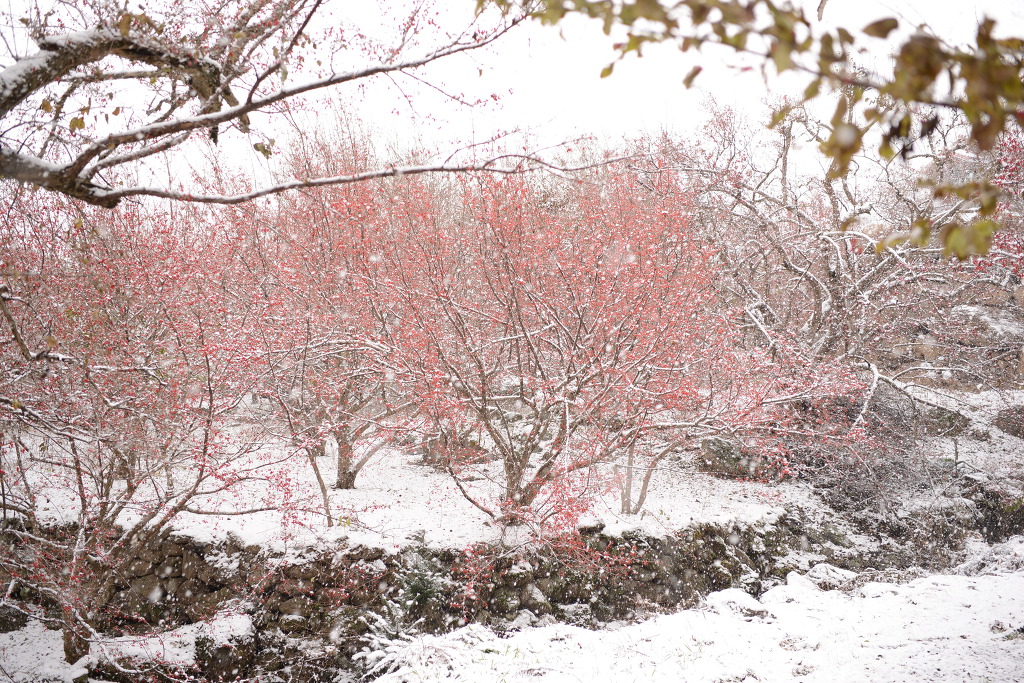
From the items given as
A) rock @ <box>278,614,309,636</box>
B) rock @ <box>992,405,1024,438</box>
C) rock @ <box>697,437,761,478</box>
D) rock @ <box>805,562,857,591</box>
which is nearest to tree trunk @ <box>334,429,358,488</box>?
rock @ <box>278,614,309,636</box>

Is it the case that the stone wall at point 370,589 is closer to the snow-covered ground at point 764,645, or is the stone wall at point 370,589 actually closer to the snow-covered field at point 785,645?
the snow-covered ground at point 764,645

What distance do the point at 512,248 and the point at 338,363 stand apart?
196 inches

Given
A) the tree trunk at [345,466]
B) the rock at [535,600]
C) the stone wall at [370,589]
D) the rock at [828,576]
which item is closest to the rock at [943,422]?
the rock at [828,576]

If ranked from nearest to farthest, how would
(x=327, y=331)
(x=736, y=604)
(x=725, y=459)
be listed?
1. (x=736, y=604)
2. (x=327, y=331)
3. (x=725, y=459)

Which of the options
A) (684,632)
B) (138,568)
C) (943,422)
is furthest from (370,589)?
(943,422)

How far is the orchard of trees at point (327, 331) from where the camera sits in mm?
4027

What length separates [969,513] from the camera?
33.2ft

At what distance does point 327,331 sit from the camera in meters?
Result: 9.09

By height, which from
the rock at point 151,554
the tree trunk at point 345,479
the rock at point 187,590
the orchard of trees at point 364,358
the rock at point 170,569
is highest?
the orchard of trees at point 364,358

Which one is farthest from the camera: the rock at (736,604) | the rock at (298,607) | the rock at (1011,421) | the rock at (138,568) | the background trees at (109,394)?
the rock at (1011,421)

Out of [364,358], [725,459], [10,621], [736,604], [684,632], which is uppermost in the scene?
[364,358]

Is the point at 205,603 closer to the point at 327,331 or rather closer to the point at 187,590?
the point at 187,590

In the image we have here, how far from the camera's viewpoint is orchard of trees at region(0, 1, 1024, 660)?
4.03 m

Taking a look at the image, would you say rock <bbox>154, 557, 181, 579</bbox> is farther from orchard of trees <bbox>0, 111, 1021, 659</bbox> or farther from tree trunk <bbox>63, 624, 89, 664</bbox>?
tree trunk <bbox>63, 624, 89, 664</bbox>
